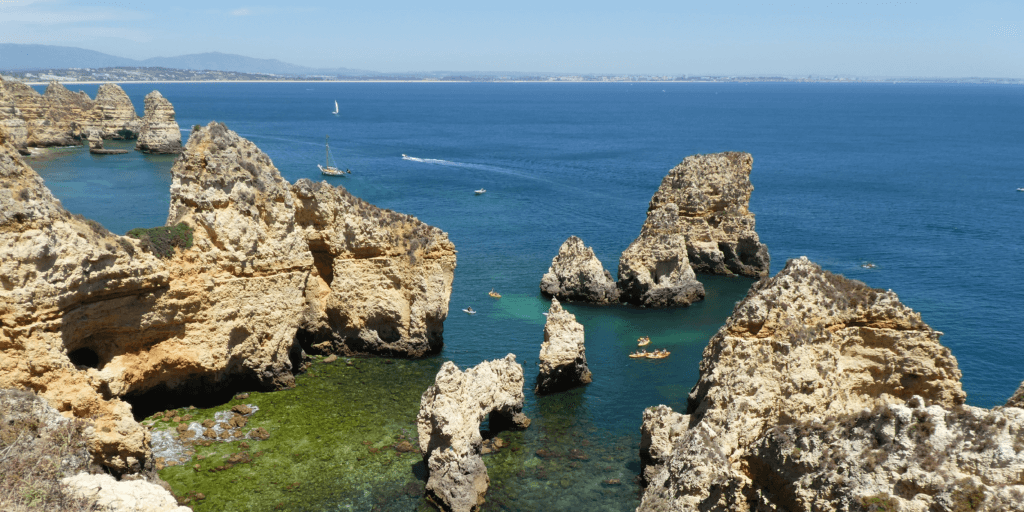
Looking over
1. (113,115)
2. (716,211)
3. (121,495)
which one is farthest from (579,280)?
(113,115)

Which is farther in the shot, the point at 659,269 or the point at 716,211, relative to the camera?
the point at 716,211

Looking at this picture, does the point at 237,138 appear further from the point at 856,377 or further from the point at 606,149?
the point at 606,149

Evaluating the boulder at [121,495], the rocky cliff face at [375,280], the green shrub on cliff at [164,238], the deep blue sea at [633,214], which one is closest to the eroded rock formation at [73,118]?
the deep blue sea at [633,214]

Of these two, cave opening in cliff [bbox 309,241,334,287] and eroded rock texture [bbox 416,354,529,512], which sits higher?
cave opening in cliff [bbox 309,241,334,287]

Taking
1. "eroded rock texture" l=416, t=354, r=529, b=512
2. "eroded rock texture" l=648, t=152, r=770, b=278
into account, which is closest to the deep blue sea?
"eroded rock texture" l=648, t=152, r=770, b=278

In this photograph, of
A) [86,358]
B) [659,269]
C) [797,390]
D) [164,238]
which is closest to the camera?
[797,390]

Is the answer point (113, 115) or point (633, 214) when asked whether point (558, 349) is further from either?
point (113, 115)

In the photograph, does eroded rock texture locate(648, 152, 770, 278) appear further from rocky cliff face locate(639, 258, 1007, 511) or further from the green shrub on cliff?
the green shrub on cliff
